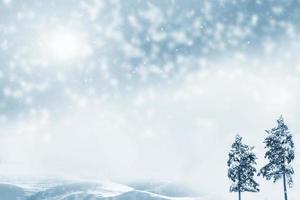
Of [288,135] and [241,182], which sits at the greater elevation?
[288,135]

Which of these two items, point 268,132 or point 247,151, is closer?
point 268,132

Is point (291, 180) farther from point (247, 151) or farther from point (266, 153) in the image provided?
point (247, 151)

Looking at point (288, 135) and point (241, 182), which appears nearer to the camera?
point (288, 135)

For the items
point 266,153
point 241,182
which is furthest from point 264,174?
point 241,182

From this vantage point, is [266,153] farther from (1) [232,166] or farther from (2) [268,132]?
(1) [232,166]

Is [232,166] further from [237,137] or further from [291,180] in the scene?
[291,180]

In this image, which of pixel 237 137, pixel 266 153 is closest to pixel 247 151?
pixel 237 137

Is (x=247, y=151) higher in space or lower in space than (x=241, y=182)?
higher

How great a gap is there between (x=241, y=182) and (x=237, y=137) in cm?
570

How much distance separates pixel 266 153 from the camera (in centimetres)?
5388

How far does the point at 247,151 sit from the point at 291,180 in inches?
334

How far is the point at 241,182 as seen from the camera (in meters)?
60.0

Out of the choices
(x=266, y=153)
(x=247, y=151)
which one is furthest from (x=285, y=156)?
(x=247, y=151)

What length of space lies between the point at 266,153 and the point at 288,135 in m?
3.19
